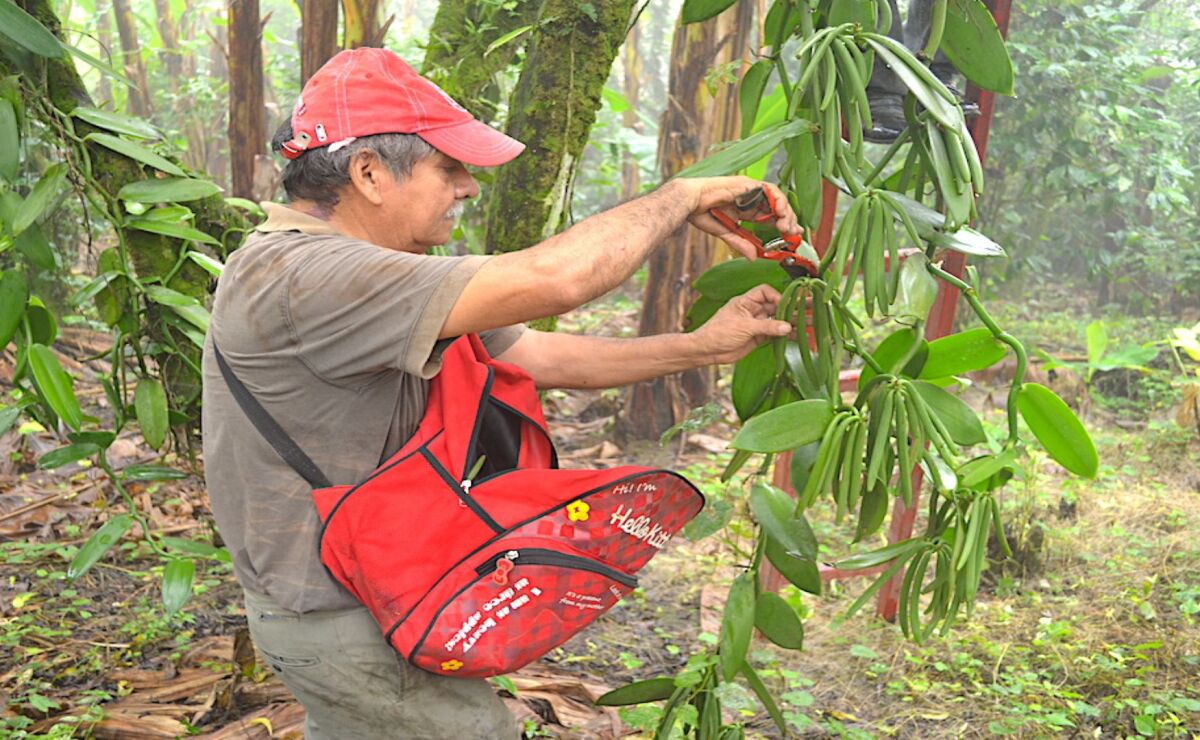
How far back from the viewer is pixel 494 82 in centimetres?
278

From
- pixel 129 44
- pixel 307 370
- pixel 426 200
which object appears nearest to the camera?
pixel 307 370

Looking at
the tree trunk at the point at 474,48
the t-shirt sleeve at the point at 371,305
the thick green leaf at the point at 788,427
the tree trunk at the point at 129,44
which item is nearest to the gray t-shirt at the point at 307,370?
the t-shirt sleeve at the point at 371,305

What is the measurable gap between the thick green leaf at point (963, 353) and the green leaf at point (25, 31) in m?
1.29

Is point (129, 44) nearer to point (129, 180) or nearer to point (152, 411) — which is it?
point (129, 180)

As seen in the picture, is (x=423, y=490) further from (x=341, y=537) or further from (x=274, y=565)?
(x=274, y=565)

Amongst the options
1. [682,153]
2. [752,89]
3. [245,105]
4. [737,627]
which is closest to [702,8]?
[752,89]

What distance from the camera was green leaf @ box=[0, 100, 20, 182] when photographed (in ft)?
5.25

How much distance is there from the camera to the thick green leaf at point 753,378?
1385mm

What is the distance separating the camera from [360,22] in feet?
10.8

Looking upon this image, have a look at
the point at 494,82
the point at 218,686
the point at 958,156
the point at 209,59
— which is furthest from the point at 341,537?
the point at 209,59

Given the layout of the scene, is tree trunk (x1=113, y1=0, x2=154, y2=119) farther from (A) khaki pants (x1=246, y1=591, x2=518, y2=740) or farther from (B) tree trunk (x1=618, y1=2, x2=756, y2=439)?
(A) khaki pants (x1=246, y1=591, x2=518, y2=740)

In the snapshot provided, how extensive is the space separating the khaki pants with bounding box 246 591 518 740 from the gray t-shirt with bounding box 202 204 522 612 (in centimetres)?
3

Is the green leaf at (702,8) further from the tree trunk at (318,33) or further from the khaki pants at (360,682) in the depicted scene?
the tree trunk at (318,33)

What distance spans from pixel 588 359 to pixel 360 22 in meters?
2.12
